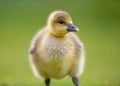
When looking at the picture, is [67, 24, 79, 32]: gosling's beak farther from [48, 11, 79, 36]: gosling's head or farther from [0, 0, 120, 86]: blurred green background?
[0, 0, 120, 86]: blurred green background

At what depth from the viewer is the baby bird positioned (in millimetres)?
2643

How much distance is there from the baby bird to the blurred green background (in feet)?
1.48

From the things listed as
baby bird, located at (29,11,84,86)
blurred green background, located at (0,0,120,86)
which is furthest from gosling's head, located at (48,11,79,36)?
blurred green background, located at (0,0,120,86)

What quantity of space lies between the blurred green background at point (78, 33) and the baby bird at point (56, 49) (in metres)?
0.45

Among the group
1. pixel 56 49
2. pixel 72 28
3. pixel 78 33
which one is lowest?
pixel 78 33

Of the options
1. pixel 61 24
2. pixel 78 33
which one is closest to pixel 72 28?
pixel 61 24

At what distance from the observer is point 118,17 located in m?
5.49

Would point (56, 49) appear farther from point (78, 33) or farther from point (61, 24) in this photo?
point (78, 33)

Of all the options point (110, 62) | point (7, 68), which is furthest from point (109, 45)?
point (7, 68)

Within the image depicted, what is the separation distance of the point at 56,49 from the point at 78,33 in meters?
2.04

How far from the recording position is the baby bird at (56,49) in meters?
2.64

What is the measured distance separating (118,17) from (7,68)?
6.78ft

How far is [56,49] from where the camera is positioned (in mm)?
2672

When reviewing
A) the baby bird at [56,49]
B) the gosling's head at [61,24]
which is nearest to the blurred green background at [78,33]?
the baby bird at [56,49]
